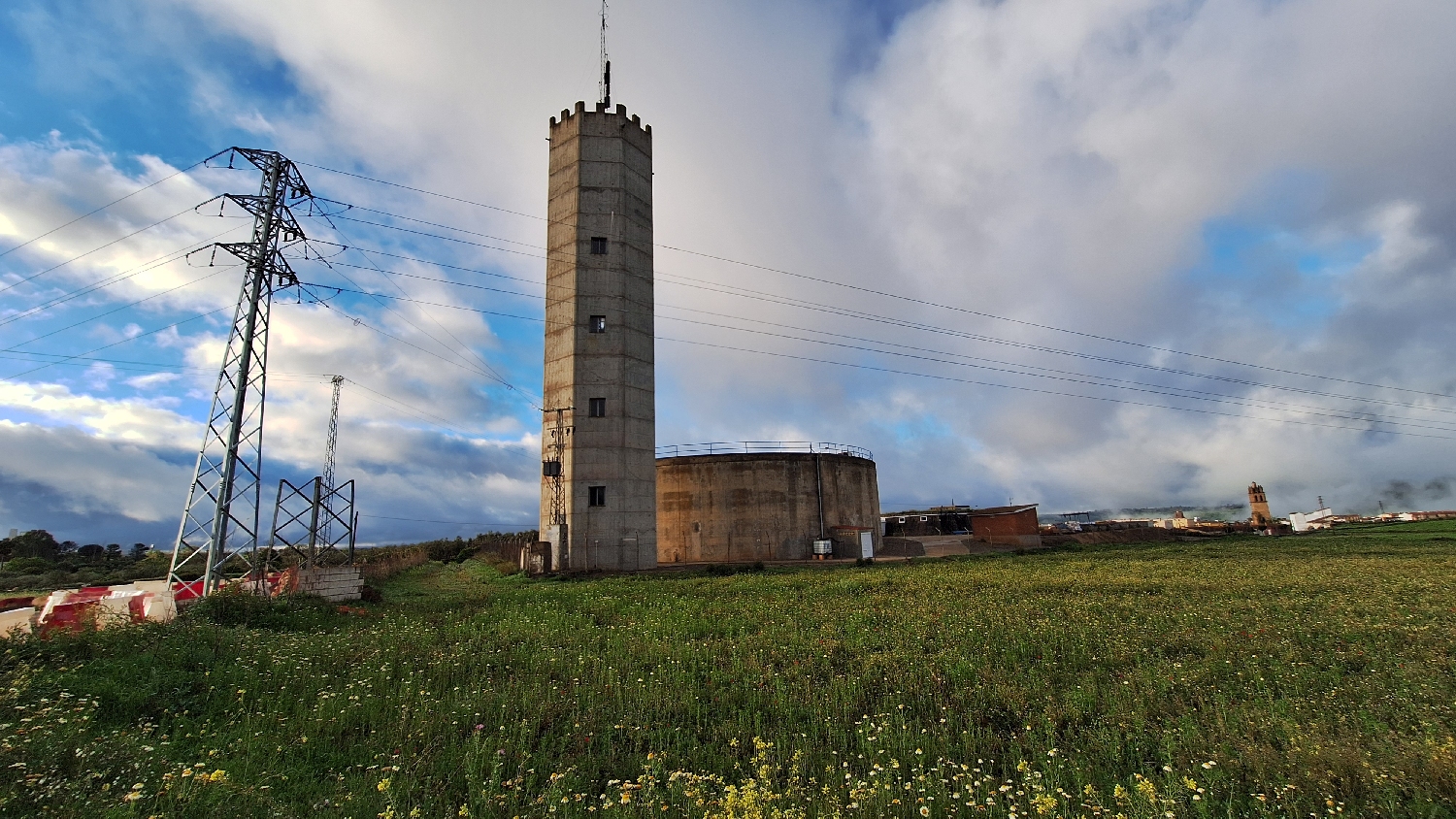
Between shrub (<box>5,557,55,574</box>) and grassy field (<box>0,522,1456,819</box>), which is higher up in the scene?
shrub (<box>5,557,55,574</box>)

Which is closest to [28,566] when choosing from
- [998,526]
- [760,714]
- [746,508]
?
[746,508]

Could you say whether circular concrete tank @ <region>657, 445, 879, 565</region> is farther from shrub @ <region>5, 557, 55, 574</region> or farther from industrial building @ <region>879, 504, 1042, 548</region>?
shrub @ <region>5, 557, 55, 574</region>

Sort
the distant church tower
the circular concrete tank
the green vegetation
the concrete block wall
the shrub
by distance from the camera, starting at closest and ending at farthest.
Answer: the concrete block wall < the green vegetation < the shrub < the circular concrete tank < the distant church tower

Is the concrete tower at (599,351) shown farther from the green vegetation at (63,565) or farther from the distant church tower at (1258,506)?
the distant church tower at (1258,506)

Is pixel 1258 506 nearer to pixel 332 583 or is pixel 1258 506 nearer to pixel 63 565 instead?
pixel 332 583

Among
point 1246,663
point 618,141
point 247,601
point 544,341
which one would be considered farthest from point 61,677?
point 618,141

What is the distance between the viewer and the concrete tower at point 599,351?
31922mm

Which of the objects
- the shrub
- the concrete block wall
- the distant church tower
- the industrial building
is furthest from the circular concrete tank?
the distant church tower

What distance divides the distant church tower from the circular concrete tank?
179 ft

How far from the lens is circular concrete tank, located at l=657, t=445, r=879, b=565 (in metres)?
39.0

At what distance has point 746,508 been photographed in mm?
39469

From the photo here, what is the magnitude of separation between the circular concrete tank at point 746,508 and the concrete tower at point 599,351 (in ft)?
22.5

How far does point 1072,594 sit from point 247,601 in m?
20.8

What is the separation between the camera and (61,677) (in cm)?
802
